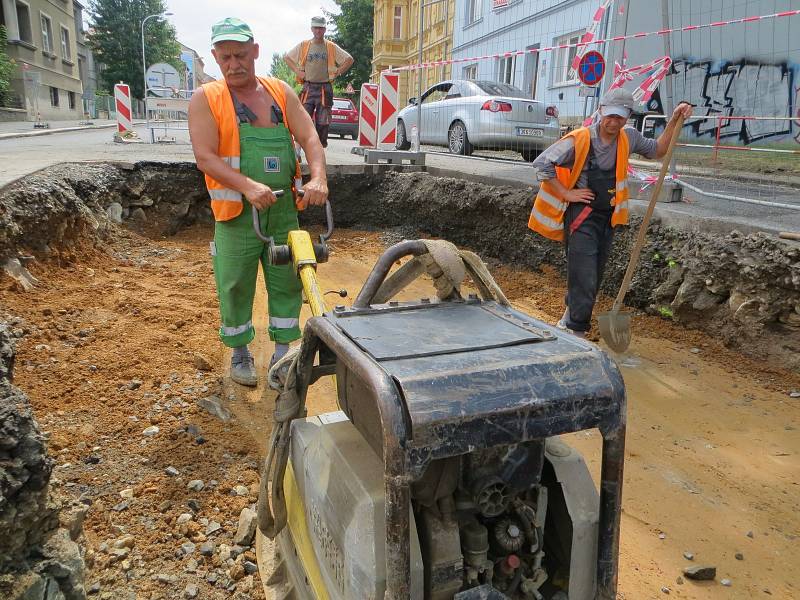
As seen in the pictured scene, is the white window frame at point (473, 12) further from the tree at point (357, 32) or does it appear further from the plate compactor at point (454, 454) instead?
the plate compactor at point (454, 454)

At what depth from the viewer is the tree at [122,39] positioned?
48.0 metres

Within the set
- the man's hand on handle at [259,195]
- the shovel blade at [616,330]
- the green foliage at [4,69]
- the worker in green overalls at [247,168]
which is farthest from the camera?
the green foliage at [4,69]

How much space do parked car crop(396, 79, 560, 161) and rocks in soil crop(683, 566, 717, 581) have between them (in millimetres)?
8612

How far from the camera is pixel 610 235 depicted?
4168 mm

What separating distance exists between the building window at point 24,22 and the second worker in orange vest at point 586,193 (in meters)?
35.8

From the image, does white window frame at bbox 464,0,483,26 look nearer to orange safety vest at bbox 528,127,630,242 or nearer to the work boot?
orange safety vest at bbox 528,127,630,242

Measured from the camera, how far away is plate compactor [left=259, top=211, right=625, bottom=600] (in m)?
1.21

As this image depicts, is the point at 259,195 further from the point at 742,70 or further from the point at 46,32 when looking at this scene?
the point at 46,32

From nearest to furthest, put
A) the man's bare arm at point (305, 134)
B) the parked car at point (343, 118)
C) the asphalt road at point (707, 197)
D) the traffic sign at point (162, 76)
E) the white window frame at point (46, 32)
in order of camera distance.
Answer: the man's bare arm at point (305, 134) → the asphalt road at point (707, 197) → the traffic sign at point (162, 76) → the parked car at point (343, 118) → the white window frame at point (46, 32)

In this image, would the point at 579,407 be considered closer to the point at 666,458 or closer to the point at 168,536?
the point at 168,536

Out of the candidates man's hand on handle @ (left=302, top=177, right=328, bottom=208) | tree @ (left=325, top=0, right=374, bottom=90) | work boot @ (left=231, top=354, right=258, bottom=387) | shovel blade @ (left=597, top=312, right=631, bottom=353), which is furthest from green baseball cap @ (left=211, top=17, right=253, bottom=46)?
tree @ (left=325, top=0, right=374, bottom=90)

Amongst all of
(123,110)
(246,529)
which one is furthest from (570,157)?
(123,110)

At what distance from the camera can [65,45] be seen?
37.3 metres

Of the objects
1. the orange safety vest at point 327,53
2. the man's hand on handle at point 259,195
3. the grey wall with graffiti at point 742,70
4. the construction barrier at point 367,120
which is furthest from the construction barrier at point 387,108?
the man's hand on handle at point 259,195
